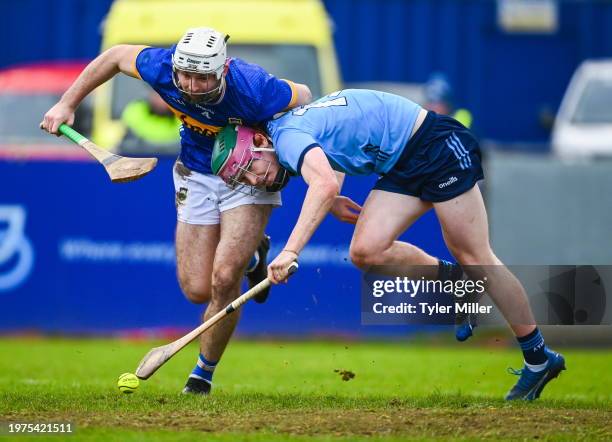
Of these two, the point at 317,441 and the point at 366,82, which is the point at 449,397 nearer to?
the point at 317,441

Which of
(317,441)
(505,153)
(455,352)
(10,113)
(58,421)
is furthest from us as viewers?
(10,113)

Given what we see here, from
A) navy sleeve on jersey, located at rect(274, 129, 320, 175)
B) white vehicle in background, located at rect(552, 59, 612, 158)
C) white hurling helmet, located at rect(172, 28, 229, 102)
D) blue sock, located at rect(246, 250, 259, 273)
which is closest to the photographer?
navy sleeve on jersey, located at rect(274, 129, 320, 175)

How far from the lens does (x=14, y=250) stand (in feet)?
42.5

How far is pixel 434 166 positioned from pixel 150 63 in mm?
1761

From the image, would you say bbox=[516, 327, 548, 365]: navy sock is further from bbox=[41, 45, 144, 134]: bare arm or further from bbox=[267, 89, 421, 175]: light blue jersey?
bbox=[41, 45, 144, 134]: bare arm

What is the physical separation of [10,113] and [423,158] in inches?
385

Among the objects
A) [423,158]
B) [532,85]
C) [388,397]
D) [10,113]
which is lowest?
[532,85]

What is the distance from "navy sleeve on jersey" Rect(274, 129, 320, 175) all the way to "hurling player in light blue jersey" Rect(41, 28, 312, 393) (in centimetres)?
41

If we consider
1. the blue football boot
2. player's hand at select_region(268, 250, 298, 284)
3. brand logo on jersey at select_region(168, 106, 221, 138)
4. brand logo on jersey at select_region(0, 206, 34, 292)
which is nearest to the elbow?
player's hand at select_region(268, 250, 298, 284)

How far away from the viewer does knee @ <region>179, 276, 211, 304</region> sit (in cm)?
870

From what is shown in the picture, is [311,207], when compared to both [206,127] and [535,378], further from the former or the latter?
[535,378]

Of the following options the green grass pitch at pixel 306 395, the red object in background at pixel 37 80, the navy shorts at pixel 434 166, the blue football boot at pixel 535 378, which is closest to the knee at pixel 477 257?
the navy shorts at pixel 434 166

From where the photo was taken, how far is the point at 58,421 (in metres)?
7.29

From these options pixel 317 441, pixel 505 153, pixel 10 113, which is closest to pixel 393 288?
pixel 317 441
